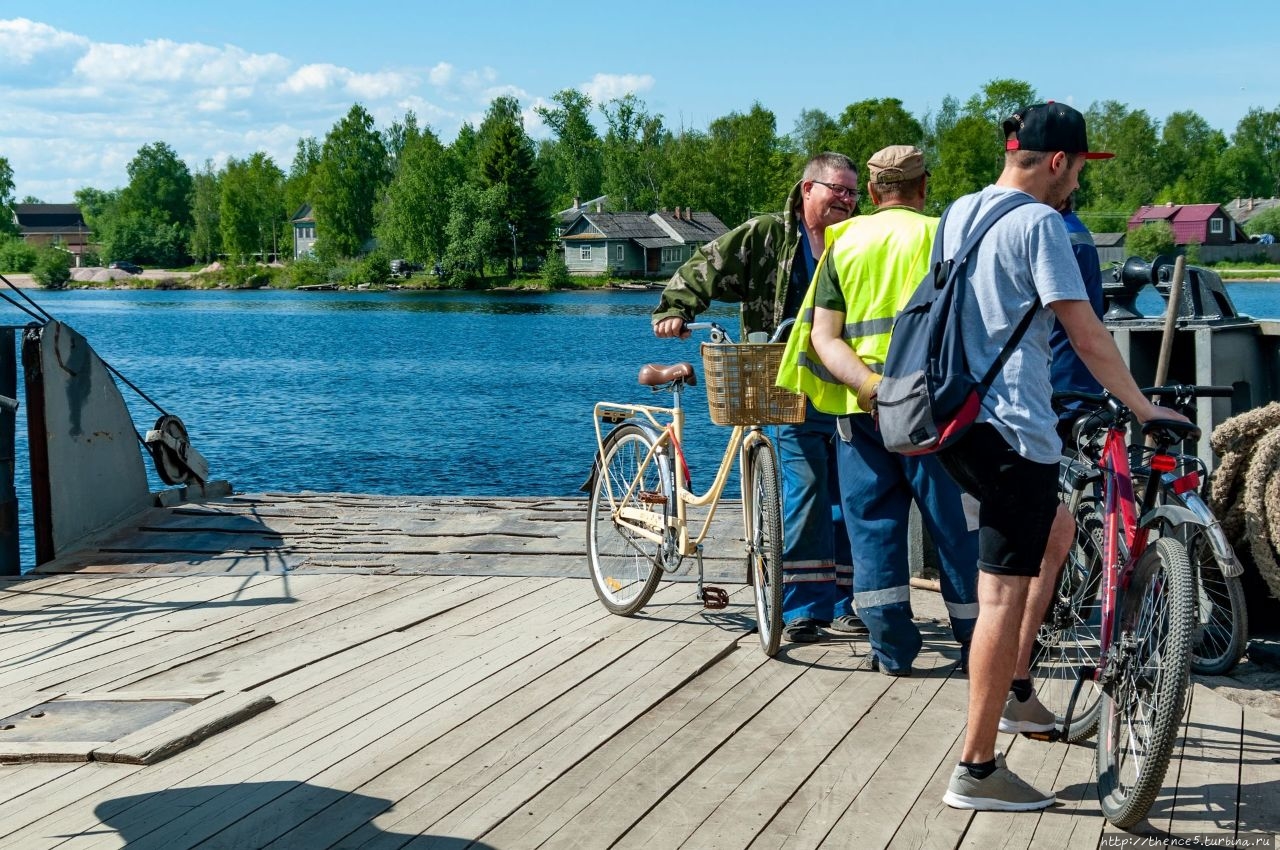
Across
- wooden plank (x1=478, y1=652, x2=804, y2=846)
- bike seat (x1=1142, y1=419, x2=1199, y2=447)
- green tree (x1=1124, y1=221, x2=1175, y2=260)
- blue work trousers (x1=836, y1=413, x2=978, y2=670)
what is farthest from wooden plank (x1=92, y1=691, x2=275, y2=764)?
green tree (x1=1124, y1=221, x2=1175, y2=260)

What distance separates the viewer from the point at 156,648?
5793mm

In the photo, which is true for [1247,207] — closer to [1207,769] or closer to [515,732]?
[1207,769]

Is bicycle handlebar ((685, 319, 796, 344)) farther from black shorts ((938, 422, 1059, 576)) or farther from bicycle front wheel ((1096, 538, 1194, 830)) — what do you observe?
bicycle front wheel ((1096, 538, 1194, 830))

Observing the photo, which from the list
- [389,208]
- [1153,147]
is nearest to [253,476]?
[389,208]

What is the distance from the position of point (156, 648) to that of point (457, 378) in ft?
134

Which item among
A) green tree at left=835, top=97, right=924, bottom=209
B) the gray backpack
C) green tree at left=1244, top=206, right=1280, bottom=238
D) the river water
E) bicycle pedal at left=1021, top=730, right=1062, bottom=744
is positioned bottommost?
the river water

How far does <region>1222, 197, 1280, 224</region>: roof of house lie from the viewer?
12975 cm

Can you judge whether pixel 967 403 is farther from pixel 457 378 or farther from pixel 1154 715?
pixel 457 378

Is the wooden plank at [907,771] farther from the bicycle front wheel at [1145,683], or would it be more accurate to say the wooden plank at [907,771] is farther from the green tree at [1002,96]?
the green tree at [1002,96]

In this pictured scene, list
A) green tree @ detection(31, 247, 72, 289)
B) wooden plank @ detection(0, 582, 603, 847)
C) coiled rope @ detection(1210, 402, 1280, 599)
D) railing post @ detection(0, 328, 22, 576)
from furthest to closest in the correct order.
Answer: green tree @ detection(31, 247, 72, 289) → railing post @ detection(0, 328, 22, 576) → coiled rope @ detection(1210, 402, 1280, 599) → wooden plank @ detection(0, 582, 603, 847)

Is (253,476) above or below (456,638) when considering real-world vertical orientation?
below

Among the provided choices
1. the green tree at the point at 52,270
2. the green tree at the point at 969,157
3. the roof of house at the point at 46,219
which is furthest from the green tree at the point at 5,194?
the green tree at the point at 969,157

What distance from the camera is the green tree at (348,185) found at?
126 meters

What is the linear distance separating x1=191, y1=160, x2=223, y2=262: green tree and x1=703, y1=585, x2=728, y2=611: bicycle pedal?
15258cm
